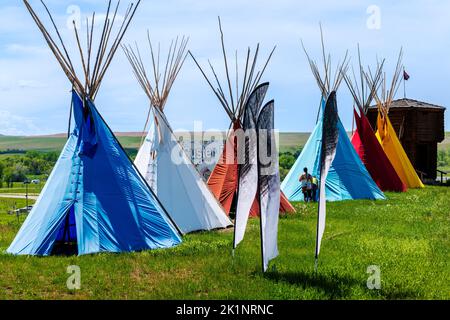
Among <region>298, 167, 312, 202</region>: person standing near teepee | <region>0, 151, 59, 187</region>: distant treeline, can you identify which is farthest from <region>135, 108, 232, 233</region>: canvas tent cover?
<region>0, 151, 59, 187</region>: distant treeline

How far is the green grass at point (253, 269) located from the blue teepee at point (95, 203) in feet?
1.27

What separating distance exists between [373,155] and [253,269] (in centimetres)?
1326

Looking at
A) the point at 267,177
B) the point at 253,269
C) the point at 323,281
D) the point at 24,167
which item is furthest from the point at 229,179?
the point at 24,167

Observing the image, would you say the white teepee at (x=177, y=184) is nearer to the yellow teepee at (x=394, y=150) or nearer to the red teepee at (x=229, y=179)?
the red teepee at (x=229, y=179)

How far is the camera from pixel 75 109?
9617 millimetres

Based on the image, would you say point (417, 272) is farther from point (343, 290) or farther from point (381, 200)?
point (381, 200)

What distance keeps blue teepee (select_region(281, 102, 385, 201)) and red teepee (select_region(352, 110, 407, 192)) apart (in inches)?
81.3

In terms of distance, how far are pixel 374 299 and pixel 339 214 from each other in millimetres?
7300

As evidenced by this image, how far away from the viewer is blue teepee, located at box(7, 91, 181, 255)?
8.80 meters

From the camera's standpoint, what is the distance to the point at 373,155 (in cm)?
1994

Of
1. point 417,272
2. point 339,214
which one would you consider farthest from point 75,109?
point 339,214

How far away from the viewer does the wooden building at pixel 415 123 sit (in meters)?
26.8

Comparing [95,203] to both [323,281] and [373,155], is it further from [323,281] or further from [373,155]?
[373,155]

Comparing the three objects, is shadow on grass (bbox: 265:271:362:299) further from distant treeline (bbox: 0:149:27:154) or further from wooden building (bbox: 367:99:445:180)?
distant treeline (bbox: 0:149:27:154)
